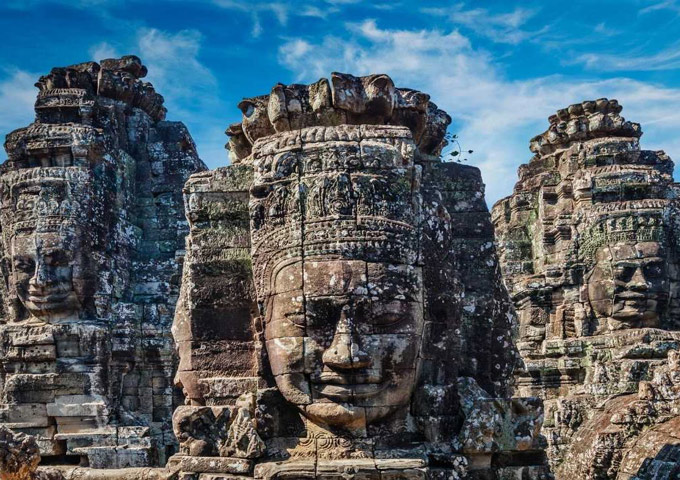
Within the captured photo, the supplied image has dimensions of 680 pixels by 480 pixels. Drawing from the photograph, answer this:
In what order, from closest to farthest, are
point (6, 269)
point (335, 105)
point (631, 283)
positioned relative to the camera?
point (335, 105) < point (6, 269) < point (631, 283)

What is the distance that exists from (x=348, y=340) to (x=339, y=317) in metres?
0.21

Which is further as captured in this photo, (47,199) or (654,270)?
(654,270)

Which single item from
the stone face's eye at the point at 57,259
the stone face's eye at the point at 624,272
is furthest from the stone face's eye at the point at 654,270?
the stone face's eye at the point at 57,259

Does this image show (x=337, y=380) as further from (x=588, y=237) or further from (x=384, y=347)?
(x=588, y=237)

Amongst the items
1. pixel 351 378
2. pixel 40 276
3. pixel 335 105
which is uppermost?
pixel 335 105

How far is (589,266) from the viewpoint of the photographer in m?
16.9

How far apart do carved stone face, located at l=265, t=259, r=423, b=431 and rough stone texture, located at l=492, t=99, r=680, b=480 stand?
7.13 metres

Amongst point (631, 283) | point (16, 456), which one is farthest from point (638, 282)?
point (16, 456)

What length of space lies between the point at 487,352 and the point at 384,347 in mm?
1294

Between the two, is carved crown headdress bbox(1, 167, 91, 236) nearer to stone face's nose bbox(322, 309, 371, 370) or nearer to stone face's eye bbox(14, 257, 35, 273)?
stone face's eye bbox(14, 257, 35, 273)

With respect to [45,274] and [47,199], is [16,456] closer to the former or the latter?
[45,274]

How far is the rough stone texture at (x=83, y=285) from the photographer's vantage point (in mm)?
13508

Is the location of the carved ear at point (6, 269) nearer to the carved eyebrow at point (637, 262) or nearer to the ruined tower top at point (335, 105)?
the ruined tower top at point (335, 105)

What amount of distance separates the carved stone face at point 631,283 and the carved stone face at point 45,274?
9535 millimetres
